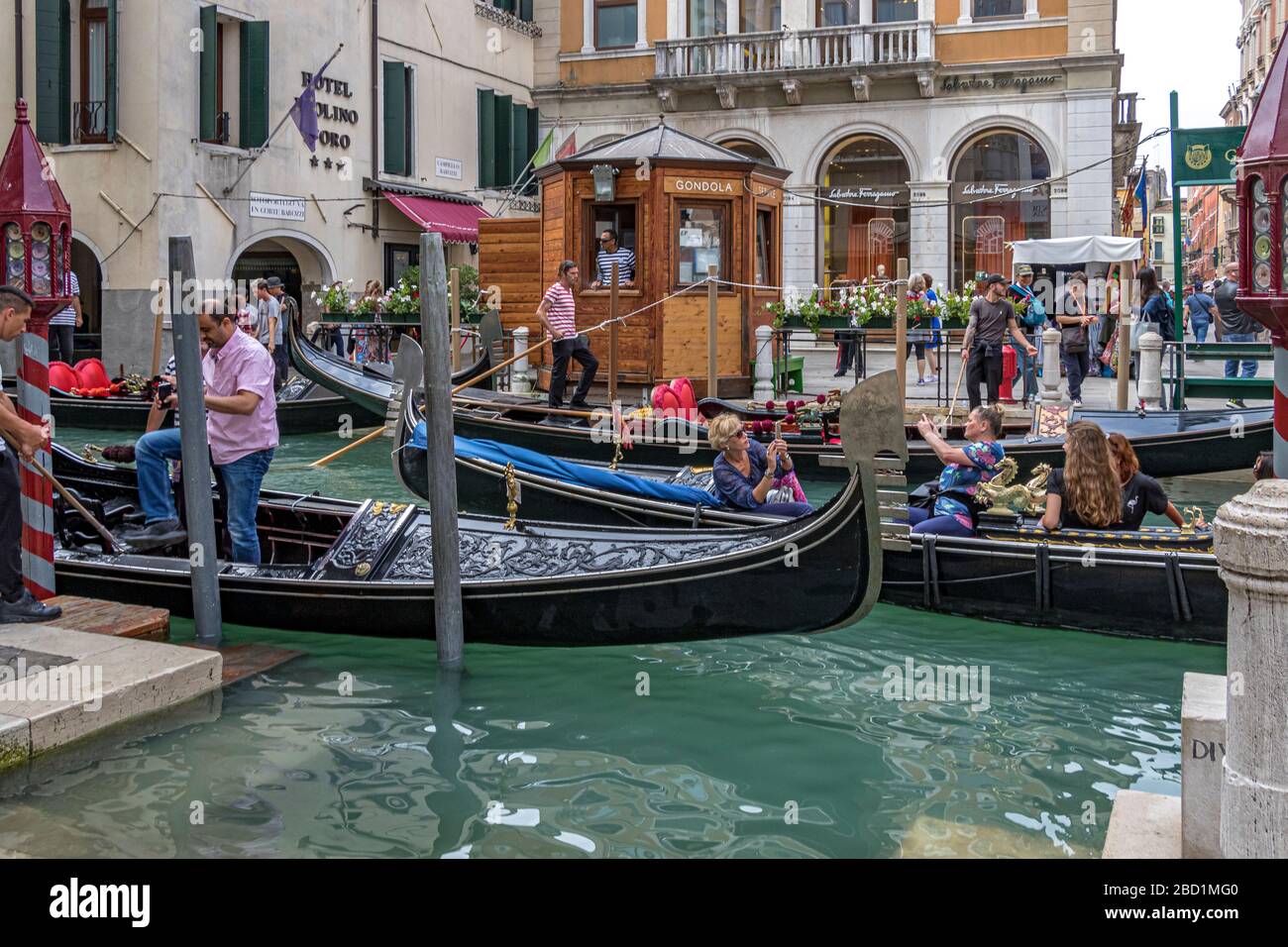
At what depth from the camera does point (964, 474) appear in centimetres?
563

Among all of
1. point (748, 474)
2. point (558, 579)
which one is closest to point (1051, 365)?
point (748, 474)

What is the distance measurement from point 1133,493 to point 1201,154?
4337 millimetres

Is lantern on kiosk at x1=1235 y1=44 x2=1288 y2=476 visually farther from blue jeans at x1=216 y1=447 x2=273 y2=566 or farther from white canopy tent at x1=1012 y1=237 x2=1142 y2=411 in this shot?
white canopy tent at x1=1012 y1=237 x2=1142 y2=411

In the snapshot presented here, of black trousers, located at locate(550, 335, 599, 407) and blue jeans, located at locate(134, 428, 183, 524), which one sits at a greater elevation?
black trousers, located at locate(550, 335, 599, 407)

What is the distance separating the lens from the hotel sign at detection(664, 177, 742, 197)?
37.6 feet

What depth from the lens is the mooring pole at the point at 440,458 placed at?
4.57 m

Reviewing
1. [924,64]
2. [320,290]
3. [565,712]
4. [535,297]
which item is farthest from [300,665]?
[924,64]

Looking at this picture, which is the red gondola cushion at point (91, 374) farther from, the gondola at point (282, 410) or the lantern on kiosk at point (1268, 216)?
the lantern on kiosk at point (1268, 216)

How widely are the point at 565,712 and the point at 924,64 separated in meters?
15.1

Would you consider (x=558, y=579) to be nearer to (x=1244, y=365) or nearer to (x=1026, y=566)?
(x=1026, y=566)

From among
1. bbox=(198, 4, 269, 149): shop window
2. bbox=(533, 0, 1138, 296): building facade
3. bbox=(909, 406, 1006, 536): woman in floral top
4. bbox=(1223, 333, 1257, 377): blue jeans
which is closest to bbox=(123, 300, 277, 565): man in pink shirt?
bbox=(909, 406, 1006, 536): woman in floral top

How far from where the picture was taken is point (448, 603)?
468 cm

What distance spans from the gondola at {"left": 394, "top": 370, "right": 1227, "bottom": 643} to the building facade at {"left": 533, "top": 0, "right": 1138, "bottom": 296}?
11.8 m
